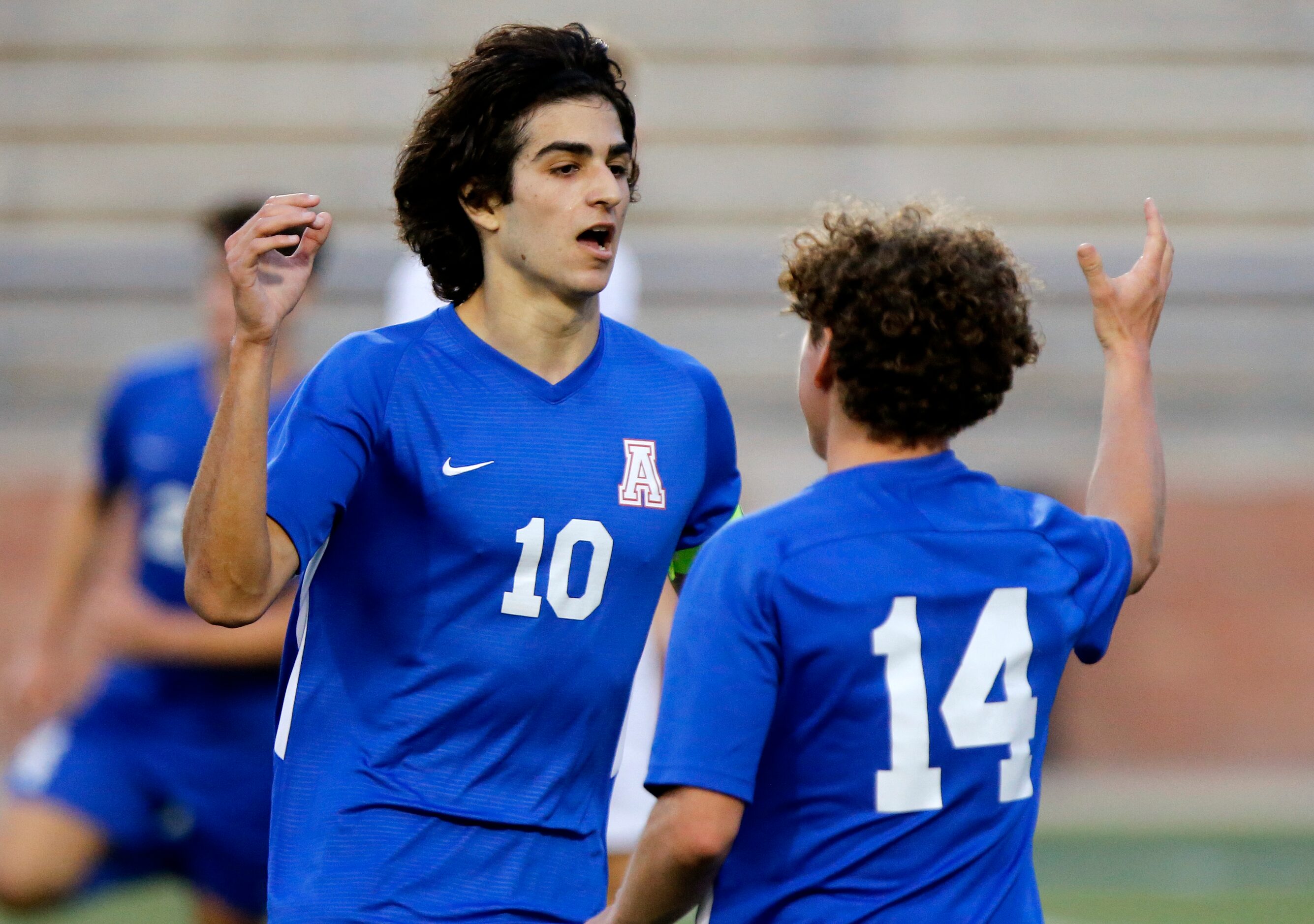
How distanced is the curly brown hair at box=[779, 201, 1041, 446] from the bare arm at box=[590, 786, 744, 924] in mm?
589

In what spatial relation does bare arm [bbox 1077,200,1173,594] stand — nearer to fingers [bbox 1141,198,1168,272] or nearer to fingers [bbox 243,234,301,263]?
fingers [bbox 1141,198,1168,272]

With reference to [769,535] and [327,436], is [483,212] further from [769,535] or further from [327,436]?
[769,535]

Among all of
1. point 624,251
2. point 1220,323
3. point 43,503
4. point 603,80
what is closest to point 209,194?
point 43,503

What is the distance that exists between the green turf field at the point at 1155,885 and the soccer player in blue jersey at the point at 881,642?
471 cm

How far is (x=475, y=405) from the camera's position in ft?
9.96

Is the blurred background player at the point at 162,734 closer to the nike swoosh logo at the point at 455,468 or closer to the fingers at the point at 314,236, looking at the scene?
the nike swoosh logo at the point at 455,468

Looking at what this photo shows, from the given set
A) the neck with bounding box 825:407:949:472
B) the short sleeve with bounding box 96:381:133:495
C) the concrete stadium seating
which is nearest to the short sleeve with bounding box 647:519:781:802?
the neck with bounding box 825:407:949:472

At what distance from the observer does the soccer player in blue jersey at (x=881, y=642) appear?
2.35 m

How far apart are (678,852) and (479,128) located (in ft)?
4.79

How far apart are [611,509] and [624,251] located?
188cm

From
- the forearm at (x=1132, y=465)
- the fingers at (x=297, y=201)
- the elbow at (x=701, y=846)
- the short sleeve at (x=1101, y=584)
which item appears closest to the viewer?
the elbow at (x=701, y=846)

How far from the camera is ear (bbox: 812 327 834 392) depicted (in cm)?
257

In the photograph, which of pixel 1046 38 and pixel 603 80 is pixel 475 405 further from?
pixel 1046 38

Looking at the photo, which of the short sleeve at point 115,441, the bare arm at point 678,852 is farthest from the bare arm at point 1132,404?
the short sleeve at point 115,441
